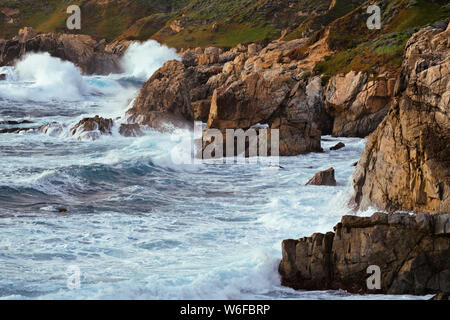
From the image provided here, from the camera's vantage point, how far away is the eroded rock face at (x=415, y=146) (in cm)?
1554

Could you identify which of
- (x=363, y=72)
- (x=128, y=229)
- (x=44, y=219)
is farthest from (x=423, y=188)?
(x=363, y=72)

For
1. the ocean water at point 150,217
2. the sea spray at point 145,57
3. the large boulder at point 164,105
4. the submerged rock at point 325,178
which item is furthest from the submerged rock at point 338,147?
the sea spray at point 145,57

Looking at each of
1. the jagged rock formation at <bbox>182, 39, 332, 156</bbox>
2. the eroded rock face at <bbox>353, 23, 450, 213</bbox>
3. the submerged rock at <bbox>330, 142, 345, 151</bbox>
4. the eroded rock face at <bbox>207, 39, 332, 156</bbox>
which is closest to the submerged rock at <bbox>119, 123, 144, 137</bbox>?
the jagged rock formation at <bbox>182, 39, 332, 156</bbox>

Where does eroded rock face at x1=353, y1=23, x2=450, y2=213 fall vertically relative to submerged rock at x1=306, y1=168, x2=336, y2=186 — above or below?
above

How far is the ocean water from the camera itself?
13305mm

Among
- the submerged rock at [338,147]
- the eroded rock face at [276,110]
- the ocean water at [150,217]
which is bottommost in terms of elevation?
the ocean water at [150,217]

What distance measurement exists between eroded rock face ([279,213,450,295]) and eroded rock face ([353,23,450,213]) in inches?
85.0

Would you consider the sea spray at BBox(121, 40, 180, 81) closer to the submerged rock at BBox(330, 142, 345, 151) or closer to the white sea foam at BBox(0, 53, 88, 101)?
the white sea foam at BBox(0, 53, 88, 101)

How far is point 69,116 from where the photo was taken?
52.3 meters

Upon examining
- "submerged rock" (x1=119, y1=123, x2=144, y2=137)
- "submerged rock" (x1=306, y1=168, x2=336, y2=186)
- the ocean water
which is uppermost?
"submerged rock" (x1=119, y1=123, x2=144, y2=137)

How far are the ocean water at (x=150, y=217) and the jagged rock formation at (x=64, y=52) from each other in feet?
156

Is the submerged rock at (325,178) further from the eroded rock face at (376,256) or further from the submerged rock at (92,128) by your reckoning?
the submerged rock at (92,128)
